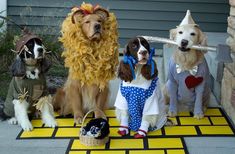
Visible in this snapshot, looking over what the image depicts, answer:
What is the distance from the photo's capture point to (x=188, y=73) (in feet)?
15.2

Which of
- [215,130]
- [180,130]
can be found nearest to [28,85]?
[180,130]

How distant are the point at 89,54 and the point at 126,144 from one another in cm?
97

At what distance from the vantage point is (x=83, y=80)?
445cm

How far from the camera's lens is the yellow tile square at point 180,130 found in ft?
14.2

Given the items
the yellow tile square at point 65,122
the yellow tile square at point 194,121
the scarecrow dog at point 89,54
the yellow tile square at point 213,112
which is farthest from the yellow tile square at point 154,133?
the yellow tile square at point 213,112

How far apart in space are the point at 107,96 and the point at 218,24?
143 inches

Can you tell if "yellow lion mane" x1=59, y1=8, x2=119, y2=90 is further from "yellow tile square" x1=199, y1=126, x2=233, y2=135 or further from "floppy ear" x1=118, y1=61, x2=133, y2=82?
"yellow tile square" x1=199, y1=126, x2=233, y2=135

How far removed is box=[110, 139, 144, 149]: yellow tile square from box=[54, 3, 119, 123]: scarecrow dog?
1.74 feet

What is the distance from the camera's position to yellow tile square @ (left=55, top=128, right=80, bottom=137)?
428cm

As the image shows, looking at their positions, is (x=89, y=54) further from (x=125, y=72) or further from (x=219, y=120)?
(x=219, y=120)

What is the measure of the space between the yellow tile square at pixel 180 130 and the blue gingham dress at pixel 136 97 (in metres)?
0.34

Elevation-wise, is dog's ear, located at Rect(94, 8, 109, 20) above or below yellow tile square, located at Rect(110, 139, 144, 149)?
above

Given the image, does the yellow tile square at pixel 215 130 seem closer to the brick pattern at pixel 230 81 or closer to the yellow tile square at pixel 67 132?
the brick pattern at pixel 230 81

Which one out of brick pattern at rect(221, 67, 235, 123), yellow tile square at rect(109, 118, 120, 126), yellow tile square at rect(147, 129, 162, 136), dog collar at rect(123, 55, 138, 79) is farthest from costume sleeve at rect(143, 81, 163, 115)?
brick pattern at rect(221, 67, 235, 123)
